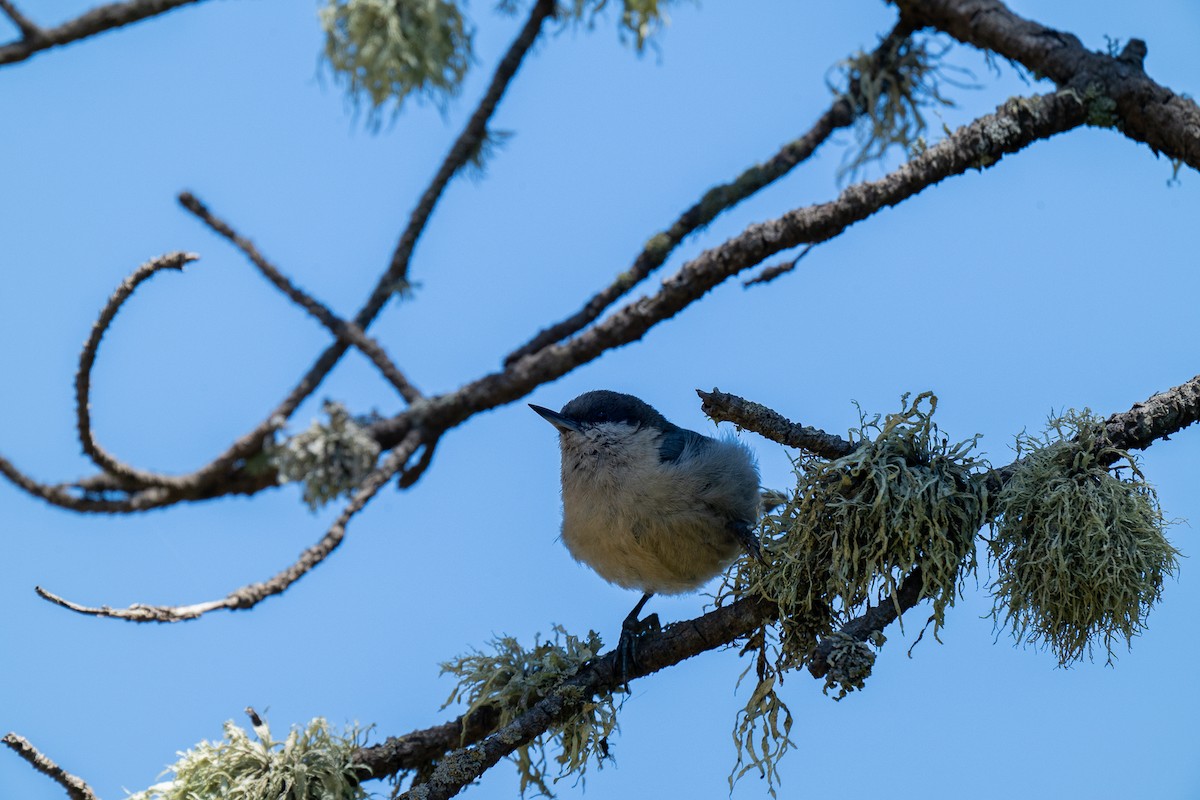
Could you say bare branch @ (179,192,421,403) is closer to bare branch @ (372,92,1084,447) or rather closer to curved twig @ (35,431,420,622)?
curved twig @ (35,431,420,622)

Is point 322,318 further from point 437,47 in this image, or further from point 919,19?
point 919,19

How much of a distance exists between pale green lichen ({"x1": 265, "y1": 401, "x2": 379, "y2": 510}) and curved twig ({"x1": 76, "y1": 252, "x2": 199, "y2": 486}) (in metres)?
0.61

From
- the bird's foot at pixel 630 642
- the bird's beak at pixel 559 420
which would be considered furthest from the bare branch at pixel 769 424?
the bird's beak at pixel 559 420

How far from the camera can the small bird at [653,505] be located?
11.1ft

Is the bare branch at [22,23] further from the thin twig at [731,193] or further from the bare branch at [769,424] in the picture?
the bare branch at [769,424]

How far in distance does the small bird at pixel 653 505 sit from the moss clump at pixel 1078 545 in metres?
0.78

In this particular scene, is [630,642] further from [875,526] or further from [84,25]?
[84,25]

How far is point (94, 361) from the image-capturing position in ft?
12.1

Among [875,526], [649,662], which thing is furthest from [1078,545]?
[649,662]

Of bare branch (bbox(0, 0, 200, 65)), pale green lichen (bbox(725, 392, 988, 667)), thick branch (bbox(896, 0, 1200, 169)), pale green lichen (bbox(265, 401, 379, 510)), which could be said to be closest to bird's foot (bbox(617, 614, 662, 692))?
pale green lichen (bbox(725, 392, 988, 667))

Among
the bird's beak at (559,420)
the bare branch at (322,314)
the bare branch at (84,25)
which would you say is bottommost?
the bird's beak at (559,420)

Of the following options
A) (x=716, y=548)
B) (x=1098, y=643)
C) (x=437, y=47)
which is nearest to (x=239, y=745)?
(x=716, y=548)

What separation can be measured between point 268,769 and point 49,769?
0.59 metres

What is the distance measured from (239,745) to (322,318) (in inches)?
112
